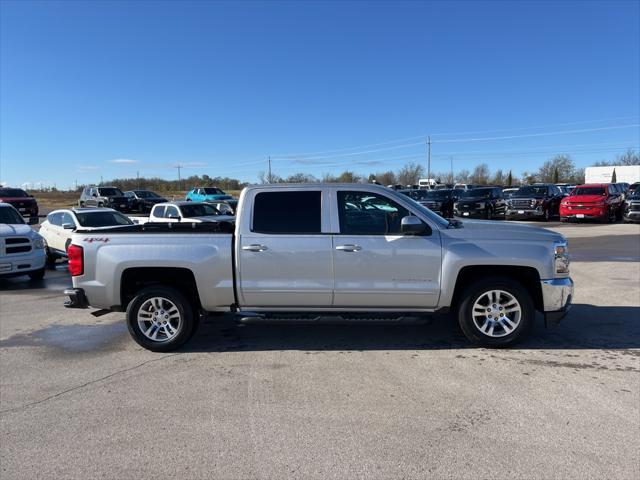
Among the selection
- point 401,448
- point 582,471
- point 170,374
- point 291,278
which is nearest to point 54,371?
point 170,374

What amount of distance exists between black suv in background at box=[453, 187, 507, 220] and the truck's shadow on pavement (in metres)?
20.4

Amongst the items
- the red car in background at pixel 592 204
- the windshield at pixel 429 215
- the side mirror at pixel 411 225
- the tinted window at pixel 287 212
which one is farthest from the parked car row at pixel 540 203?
the tinted window at pixel 287 212

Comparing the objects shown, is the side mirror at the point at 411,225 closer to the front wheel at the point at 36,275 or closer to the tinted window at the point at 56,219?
the front wheel at the point at 36,275

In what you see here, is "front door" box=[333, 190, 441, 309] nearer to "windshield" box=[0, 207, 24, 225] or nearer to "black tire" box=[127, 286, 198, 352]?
"black tire" box=[127, 286, 198, 352]

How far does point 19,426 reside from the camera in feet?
12.8

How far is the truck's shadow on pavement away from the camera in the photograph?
573 cm

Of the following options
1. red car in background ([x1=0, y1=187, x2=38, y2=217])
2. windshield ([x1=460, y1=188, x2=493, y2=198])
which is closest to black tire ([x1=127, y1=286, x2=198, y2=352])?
windshield ([x1=460, y1=188, x2=493, y2=198])

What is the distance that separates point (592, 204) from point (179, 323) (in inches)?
885

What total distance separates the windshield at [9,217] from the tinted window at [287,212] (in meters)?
8.63

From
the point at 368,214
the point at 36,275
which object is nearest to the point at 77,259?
the point at 368,214

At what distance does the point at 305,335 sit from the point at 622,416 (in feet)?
11.6

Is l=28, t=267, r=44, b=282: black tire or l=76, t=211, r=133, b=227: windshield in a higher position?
l=76, t=211, r=133, b=227: windshield

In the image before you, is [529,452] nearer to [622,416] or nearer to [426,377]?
[622,416]

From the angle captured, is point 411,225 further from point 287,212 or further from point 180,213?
point 180,213
